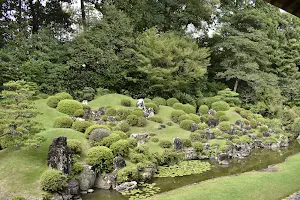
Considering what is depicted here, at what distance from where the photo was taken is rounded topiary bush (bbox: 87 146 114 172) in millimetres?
9078

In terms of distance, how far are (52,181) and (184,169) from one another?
5.28m

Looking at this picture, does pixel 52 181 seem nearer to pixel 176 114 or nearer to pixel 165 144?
pixel 165 144

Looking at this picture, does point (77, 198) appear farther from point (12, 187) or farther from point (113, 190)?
point (12, 187)

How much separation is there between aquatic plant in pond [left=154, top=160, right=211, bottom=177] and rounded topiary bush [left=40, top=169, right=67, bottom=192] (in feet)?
12.0

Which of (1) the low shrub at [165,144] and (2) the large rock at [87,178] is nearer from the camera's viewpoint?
(2) the large rock at [87,178]

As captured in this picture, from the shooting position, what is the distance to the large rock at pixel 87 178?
8555 millimetres

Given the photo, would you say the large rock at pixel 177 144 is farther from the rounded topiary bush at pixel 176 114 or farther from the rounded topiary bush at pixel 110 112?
the rounded topiary bush at pixel 110 112

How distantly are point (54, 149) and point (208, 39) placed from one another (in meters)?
20.5

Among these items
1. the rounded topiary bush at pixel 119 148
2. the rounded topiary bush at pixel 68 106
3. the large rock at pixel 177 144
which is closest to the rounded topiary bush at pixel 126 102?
the rounded topiary bush at pixel 68 106

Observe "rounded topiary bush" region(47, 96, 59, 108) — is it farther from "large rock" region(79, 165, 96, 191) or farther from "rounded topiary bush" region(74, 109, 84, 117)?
"large rock" region(79, 165, 96, 191)

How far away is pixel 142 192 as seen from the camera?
830 cm

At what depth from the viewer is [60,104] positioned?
552 inches

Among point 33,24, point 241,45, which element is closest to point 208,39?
point 241,45

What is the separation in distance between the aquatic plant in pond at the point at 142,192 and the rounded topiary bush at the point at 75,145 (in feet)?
8.06
